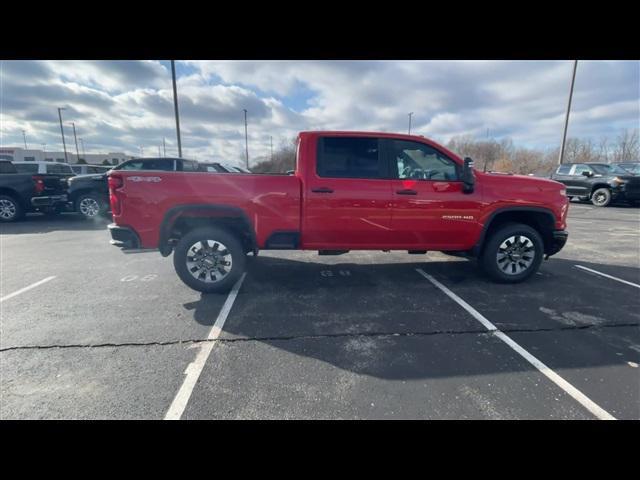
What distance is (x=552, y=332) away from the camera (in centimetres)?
314

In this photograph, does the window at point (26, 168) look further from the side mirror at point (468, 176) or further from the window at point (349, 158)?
the side mirror at point (468, 176)

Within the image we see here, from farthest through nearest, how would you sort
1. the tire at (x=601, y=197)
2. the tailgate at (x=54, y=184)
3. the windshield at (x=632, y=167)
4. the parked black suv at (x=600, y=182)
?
1. the windshield at (x=632, y=167)
2. the tire at (x=601, y=197)
3. the parked black suv at (x=600, y=182)
4. the tailgate at (x=54, y=184)

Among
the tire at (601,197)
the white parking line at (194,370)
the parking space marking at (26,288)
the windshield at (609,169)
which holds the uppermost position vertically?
the windshield at (609,169)

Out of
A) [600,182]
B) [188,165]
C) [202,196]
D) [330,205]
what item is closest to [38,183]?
[188,165]

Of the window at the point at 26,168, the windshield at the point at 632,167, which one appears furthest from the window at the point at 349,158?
the windshield at the point at 632,167

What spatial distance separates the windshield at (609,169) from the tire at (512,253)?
13.8 meters

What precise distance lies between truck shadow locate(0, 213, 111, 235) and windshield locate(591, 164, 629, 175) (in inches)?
802

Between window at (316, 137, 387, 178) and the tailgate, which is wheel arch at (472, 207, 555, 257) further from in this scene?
the tailgate

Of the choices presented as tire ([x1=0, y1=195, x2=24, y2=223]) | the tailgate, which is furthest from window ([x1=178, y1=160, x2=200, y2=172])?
tire ([x1=0, y1=195, x2=24, y2=223])

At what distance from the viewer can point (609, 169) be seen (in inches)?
549

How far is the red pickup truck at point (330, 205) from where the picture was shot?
3.84 metres

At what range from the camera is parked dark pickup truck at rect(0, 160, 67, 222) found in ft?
31.0
